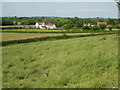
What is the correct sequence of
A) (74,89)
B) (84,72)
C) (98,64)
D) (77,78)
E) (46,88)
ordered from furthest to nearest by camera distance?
(98,64)
(84,72)
(77,78)
(46,88)
(74,89)

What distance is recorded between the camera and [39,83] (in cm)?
846

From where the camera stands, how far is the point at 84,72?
9.91m

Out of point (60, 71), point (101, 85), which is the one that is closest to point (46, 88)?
point (101, 85)

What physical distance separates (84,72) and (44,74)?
2.05m

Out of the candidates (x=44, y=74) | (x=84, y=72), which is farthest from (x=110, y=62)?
(x=44, y=74)

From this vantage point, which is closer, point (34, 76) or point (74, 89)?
point (74, 89)

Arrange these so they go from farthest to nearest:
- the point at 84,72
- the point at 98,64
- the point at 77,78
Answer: the point at 98,64
the point at 84,72
the point at 77,78

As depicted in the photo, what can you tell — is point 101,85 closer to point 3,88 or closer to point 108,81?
point 108,81

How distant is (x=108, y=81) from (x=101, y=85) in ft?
2.31

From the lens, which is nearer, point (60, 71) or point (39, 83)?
point (39, 83)

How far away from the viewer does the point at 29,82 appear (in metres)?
8.72

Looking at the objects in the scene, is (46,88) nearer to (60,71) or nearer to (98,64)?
(60,71)

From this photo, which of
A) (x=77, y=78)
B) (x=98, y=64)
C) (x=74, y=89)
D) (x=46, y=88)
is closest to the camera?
(x=74, y=89)

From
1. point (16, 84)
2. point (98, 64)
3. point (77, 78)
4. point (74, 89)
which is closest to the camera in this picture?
point (74, 89)
